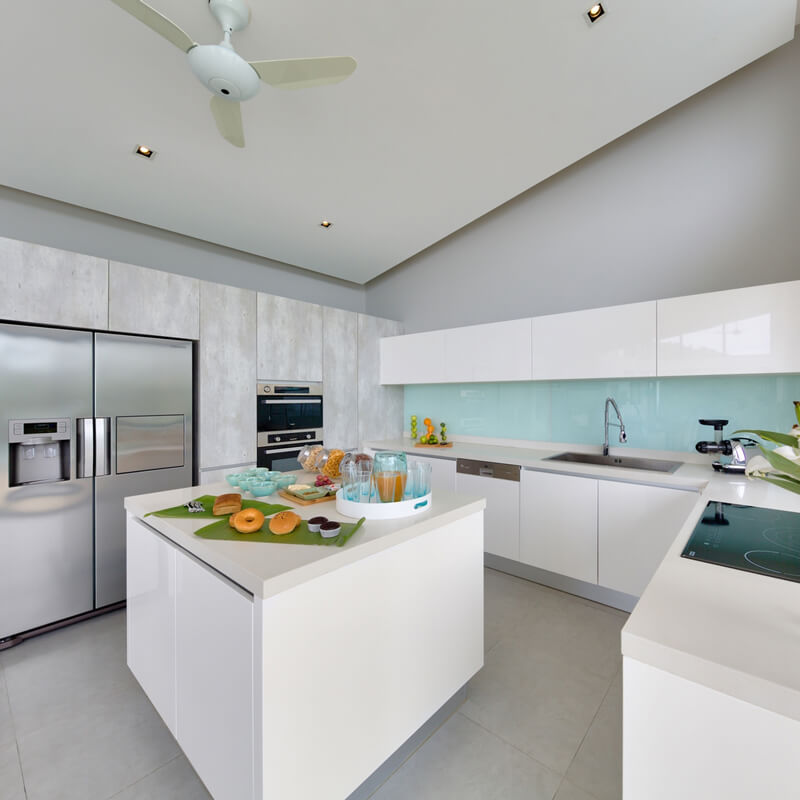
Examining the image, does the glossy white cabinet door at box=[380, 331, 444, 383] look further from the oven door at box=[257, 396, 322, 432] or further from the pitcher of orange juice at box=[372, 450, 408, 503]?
the pitcher of orange juice at box=[372, 450, 408, 503]

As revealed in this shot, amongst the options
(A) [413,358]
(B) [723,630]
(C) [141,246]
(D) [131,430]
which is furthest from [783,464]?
(C) [141,246]

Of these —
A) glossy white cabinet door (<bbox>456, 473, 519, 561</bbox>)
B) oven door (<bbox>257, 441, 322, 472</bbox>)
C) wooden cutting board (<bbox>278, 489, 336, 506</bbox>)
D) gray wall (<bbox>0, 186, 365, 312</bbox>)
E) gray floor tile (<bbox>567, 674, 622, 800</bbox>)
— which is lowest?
gray floor tile (<bbox>567, 674, 622, 800</bbox>)

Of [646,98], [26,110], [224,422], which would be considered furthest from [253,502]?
[646,98]

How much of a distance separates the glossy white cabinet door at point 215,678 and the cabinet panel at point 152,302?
71.1 inches

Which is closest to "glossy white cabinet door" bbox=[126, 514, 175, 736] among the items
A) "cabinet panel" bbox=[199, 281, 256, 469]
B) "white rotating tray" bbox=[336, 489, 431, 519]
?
"white rotating tray" bbox=[336, 489, 431, 519]

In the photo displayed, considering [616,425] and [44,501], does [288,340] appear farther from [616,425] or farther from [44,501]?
[616,425]

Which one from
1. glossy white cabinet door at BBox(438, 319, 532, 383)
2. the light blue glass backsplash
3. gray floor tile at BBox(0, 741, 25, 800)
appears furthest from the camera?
glossy white cabinet door at BBox(438, 319, 532, 383)

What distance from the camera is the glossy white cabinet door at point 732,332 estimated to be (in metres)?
2.13

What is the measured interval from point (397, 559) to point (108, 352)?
220 cm

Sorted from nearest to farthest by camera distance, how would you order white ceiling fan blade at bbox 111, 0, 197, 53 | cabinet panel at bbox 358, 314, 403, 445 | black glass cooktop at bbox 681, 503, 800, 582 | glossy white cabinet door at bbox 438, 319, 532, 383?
black glass cooktop at bbox 681, 503, 800, 582
white ceiling fan blade at bbox 111, 0, 197, 53
glossy white cabinet door at bbox 438, 319, 532, 383
cabinet panel at bbox 358, 314, 403, 445

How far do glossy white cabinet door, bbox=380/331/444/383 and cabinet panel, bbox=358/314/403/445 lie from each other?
0.33ft

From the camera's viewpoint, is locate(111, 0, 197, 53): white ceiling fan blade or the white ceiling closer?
locate(111, 0, 197, 53): white ceiling fan blade

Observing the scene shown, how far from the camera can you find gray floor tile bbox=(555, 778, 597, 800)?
1348 millimetres

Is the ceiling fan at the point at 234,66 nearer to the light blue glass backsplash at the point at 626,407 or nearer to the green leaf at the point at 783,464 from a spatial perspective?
the green leaf at the point at 783,464
